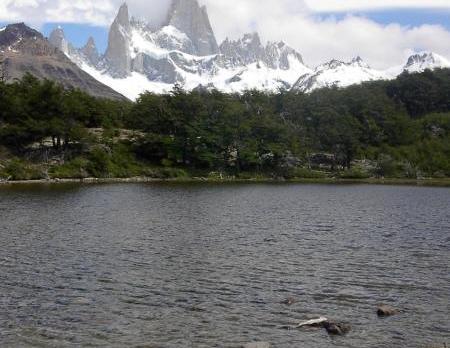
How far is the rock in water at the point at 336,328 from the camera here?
21.5 meters

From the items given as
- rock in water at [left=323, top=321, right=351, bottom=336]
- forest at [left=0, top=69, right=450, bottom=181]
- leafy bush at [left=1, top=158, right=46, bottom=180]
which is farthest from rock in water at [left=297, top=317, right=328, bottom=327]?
forest at [left=0, top=69, right=450, bottom=181]

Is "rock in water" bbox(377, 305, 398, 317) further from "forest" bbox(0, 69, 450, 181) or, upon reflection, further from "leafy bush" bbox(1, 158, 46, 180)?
"forest" bbox(0, 69, 450, 181)

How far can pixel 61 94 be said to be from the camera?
395 ft

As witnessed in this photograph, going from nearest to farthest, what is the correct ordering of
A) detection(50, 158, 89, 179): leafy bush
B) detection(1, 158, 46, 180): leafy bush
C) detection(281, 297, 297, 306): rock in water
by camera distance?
detection(281, 297, 297, 306): rock in water, detection(1, 158, 46, 180): leafy bush, detection(50, 158, 89, 179): leafy bush

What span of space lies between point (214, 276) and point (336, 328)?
10471 mm

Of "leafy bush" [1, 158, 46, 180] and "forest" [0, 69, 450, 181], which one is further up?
"forest" [0, 69, 450, 181]

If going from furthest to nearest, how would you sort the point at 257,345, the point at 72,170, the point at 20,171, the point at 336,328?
the point at 72,170
the point at 20,171
the point at 336,328
the point at 257,345

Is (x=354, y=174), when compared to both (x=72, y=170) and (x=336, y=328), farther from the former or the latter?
(x=336, y=328)

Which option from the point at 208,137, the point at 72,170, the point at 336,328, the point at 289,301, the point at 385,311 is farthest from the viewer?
the point at 208,137

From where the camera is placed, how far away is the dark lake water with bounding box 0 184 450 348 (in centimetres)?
2153

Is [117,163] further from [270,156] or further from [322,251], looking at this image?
[322,251]

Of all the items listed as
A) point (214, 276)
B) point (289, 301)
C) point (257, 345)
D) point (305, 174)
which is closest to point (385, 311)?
point (289, 301)

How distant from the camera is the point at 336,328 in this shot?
21.6 m

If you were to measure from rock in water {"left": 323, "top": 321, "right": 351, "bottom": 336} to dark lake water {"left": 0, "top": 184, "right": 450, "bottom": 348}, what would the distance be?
47 cm
